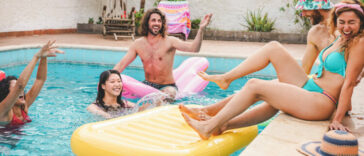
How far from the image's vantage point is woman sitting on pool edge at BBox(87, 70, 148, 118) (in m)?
4.12

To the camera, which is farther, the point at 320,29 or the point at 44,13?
the point at 44,13

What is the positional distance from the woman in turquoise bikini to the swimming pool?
1604mm

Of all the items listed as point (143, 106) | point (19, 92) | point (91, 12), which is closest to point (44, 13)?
point (91, 12)

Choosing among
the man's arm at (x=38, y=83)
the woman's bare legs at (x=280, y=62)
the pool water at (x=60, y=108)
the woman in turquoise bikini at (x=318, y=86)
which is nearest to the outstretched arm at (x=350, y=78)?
the woman in turquoise bikini at (x=318, y=86)

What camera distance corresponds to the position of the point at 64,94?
18.2ft

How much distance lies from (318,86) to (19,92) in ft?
7.46

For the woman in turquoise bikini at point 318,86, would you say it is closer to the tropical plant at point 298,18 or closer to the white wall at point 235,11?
the tropical plant at point 298,18

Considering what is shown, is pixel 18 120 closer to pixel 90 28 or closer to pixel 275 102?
pixel 275 102

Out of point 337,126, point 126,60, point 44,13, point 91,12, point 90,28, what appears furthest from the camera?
point 91,12

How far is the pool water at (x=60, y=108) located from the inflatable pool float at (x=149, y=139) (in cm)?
45

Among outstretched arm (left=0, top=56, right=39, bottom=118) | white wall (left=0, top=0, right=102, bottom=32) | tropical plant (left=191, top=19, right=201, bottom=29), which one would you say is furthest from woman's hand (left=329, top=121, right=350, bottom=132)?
tropical plant (left=191, top=19, right=201, bottom=29)

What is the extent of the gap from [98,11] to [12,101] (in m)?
10.4

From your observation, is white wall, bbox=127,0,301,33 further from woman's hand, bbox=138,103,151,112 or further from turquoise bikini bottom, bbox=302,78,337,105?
turquoise bikini bottom, bbox=302,78,337,105

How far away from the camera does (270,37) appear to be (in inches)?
449
